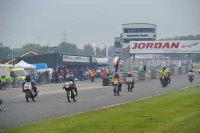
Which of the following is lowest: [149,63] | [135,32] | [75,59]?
[149,63]

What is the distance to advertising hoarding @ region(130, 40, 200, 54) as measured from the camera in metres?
81.7

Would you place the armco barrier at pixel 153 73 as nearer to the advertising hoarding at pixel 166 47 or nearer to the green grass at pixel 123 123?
the advertising hoarding at pixel 166 47

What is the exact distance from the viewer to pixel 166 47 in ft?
275

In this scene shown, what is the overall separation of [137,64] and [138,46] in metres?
35.2

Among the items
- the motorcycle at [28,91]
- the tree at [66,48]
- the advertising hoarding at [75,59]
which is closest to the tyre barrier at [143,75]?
the advertising hoarding at [75,59]

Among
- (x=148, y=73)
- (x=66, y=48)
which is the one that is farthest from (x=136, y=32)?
(x=148, y=73)

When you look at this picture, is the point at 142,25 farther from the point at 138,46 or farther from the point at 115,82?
the point at 115,82

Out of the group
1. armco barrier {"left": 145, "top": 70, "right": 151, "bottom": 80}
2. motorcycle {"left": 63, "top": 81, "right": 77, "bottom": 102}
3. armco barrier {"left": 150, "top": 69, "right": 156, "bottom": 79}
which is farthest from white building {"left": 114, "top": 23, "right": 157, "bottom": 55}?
motorcycle {"left": 63, "top": 81, "right": 77, "bottom": 102}

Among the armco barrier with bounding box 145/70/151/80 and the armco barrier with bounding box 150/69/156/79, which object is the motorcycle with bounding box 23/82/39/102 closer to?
the armco barrier with bounding box 145/70/151/80

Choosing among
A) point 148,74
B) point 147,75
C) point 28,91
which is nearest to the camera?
point 28,91

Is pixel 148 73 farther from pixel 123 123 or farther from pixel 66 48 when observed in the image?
pixel 66 48

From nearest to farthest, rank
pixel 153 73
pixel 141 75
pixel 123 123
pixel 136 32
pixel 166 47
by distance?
1. pixel 123 123
2. pixel 141 75
3. pixel 153 73
4. pixel 166 47
5. pixel 136 32

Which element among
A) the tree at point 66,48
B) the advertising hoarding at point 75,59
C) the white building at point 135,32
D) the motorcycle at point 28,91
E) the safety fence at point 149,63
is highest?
the white building at point 135,32

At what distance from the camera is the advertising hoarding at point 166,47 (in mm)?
81688
